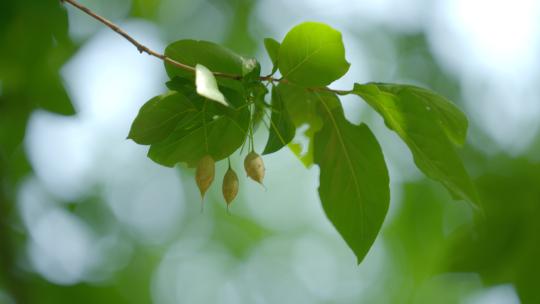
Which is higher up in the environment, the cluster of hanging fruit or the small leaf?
the small leaf

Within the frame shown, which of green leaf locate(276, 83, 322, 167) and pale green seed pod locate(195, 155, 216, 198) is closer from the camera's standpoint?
pale green seed pod locate(195, 155, 216, 198)

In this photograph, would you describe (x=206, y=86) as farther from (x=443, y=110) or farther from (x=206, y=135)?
(x=443, y=110)

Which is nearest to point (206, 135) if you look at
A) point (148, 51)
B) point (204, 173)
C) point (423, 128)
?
point (204, 173)

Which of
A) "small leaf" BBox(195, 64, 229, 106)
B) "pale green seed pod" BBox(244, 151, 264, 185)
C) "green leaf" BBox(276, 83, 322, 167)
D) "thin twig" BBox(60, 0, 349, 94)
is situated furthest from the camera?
"green leaf" BBox(276, 83, 322, 167)

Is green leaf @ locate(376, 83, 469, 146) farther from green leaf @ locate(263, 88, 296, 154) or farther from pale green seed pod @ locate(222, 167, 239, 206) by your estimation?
pale green seed pod @ locate(222, 167, 239, 206)

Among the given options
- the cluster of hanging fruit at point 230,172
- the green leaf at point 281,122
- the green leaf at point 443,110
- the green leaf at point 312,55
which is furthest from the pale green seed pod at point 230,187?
the green leaf at point 443,110

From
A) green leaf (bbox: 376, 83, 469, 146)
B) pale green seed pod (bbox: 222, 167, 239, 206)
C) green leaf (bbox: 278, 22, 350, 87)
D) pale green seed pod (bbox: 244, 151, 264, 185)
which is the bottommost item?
pale green seed pod (bbox: 222, 167, 239, 206)

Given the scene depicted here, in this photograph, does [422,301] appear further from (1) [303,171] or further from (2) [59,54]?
(2) [59,54]

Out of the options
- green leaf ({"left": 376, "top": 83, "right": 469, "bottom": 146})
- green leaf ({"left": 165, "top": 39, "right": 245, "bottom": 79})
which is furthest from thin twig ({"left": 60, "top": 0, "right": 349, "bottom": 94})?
green leaf ({"left": 376, "top": 83, "right": 469, "bottom": 146})
